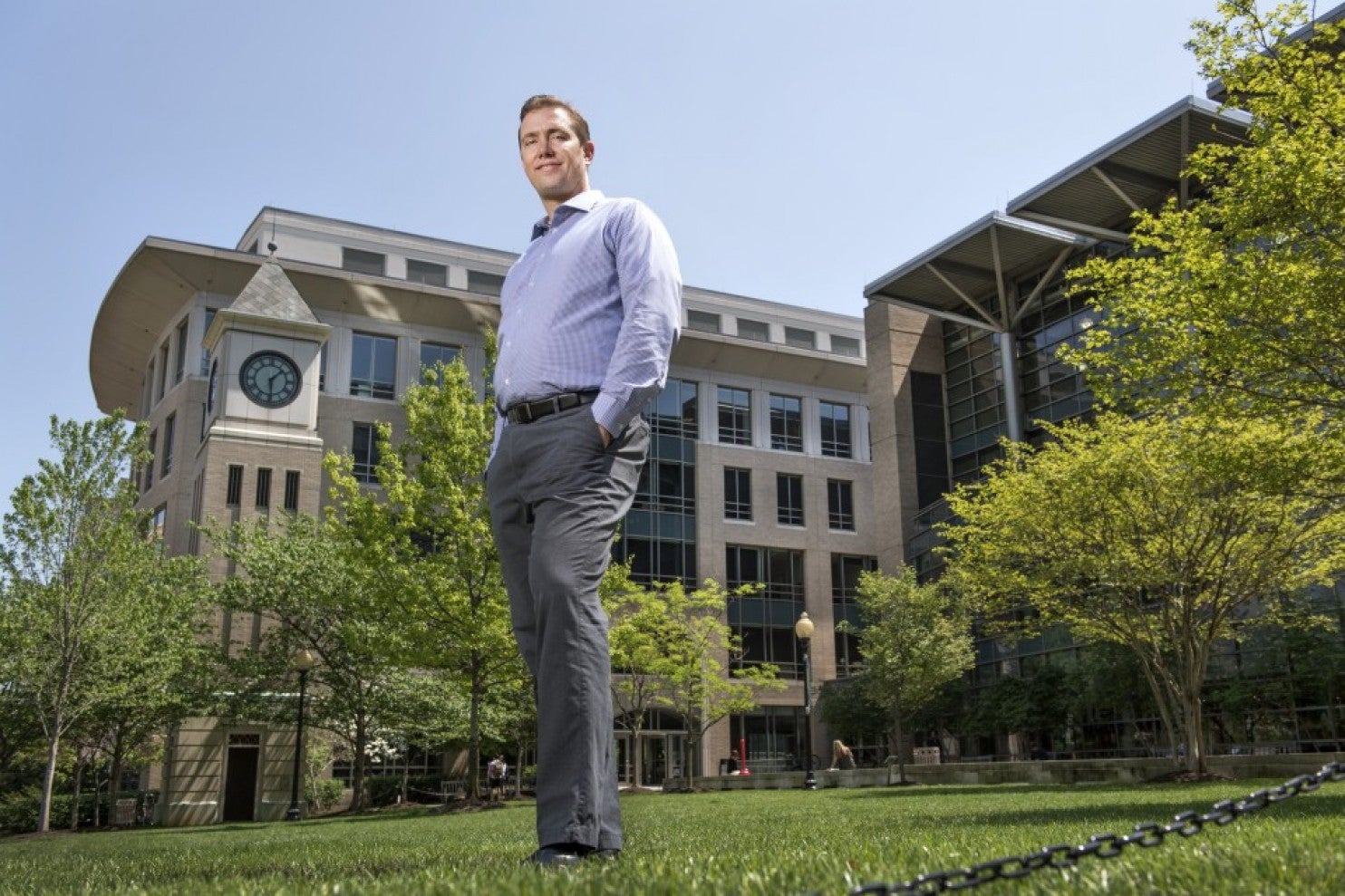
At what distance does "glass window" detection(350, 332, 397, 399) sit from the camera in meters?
53.4

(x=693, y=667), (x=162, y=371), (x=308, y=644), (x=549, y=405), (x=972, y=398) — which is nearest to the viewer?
(x=549, y=405)

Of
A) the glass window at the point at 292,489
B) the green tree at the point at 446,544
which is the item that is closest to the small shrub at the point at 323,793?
the glass window at the point at 292,489

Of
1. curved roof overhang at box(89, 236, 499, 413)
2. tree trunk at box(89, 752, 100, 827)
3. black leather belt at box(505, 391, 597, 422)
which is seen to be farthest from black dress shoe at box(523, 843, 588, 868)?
curved roof overhang at box(89, 236, 499, 413)

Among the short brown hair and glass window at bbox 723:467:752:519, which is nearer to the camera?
the short brown hair

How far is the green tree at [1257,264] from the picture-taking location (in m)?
12.1

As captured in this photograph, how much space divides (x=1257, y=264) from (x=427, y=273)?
2004 inches

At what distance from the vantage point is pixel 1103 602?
2428 cm

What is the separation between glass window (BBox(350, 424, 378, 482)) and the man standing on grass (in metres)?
48.9

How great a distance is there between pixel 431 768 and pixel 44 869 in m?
46.7

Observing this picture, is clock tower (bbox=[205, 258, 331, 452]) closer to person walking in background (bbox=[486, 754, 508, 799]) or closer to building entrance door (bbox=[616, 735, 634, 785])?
person walking in background (bbox=[486, 754, 508, 799])

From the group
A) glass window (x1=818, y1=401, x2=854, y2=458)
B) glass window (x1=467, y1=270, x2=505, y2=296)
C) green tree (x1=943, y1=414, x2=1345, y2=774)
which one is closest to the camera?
green tree (x1=943, y1=414, x2=1345, y2=774)

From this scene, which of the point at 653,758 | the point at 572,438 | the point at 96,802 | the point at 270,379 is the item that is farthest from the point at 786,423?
the point at 572,438

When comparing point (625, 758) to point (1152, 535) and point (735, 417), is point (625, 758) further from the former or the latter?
point (1152, 535)

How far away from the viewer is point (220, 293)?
52375mm
